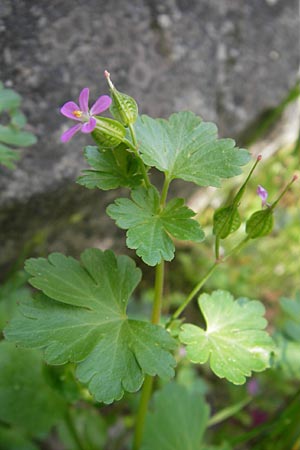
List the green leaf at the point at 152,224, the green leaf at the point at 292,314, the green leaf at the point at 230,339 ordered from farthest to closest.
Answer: the green leaf at the point at 292,314, the green leaf at the point at 230,339, the green leaf at the point at 152,224

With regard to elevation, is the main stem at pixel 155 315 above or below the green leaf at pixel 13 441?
above

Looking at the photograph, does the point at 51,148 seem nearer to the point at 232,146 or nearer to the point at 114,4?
the point at 114,4

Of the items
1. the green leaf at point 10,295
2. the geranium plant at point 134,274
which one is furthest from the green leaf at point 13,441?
the geranium plant at point 134,274

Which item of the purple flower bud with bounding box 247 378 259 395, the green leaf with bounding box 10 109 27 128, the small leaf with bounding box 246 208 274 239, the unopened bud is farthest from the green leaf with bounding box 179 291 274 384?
the purple flower bud with bounding box 247 378 259 395

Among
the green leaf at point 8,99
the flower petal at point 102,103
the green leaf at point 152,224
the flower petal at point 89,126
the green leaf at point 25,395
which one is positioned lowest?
the green leaf at point 25,395

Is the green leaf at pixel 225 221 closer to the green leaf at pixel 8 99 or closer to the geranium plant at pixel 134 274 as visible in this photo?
the geranium plant at pixel 134 274

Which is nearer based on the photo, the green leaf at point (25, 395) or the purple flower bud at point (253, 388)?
the green leaf at point (25, 395)

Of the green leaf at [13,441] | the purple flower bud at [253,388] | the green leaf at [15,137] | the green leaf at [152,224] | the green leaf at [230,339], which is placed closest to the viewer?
the green leaf at [152,224]
